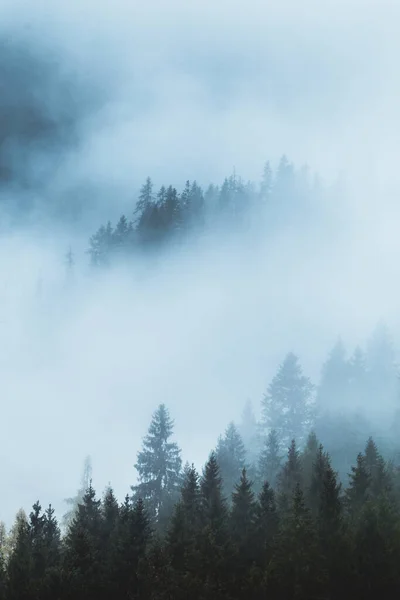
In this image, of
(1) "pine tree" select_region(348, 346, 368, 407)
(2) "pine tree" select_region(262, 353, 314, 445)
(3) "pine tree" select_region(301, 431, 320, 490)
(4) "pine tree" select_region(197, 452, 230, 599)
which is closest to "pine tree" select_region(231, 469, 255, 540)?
(4) "pine tree" select_region(197, 452, 230, 599)

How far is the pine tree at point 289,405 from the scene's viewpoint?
89.7 m

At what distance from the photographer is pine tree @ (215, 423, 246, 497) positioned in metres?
75.4

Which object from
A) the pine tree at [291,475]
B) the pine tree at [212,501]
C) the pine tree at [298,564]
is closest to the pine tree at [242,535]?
the pine tree at [212,501]

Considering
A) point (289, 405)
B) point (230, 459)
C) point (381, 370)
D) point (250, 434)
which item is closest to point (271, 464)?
point (230, 459)

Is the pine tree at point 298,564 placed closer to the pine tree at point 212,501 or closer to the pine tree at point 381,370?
the pine tree at point 212,501

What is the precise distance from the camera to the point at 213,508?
2106 inches

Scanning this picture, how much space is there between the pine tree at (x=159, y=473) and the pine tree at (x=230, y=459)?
460 cm

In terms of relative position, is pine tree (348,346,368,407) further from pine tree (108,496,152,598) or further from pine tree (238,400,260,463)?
pine tree (108,496,152,598)

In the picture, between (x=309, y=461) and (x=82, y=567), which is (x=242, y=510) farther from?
(x=309, y=461)

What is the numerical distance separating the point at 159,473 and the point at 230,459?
7521 millimetres

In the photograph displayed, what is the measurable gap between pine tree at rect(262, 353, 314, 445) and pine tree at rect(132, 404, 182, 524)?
47.7 ft

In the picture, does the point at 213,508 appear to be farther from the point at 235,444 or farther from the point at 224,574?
the point at 235,444

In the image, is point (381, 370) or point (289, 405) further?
point (381, 370)

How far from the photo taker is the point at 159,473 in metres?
78.2
